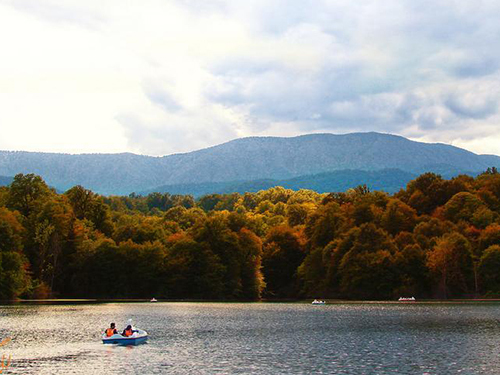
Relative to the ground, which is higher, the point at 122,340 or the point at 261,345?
the point at 122,340

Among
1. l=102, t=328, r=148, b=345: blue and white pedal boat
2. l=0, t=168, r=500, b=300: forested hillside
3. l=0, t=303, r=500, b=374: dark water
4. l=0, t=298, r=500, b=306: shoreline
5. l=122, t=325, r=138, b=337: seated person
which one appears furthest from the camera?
l=0, t=168, r=500, b=300: forested hillside

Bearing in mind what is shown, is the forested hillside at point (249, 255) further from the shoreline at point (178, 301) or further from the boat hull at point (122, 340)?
the boat hull at point (122, 340)

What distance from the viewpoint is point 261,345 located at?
7319 centimetres

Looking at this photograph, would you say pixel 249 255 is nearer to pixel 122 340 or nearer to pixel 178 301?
pixel 178 301

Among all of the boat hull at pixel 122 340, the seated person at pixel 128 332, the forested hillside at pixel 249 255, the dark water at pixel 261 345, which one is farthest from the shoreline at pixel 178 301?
the seated person at pixel 128 332

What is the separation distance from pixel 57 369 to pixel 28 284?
359ft

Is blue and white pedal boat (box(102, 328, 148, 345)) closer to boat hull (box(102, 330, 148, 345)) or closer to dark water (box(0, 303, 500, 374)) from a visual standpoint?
boat hull (box(102, 330, 148, 345))

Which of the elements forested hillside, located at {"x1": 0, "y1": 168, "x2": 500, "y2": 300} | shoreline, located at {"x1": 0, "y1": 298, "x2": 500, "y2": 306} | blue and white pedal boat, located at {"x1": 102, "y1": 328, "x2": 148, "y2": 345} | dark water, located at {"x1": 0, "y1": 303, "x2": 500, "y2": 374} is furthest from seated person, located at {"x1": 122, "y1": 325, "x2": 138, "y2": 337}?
forested hillside, located at {"x1": 0, "y1": 168, "x2": 500, "y2": 300}

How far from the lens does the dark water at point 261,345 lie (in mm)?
56344

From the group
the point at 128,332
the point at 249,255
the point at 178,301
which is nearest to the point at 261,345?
the point at 128,332

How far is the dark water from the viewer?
185 ft

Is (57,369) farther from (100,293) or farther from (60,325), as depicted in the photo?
(100,293)

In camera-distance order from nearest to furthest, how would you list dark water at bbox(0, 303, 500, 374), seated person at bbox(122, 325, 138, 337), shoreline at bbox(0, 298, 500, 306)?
dark water at bbox(0, 303, 500, 374) → seated person at bbox(122, 325, 138, 337) → shoreline at bbox(0, 298, 500, 306)

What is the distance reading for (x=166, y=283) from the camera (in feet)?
598
